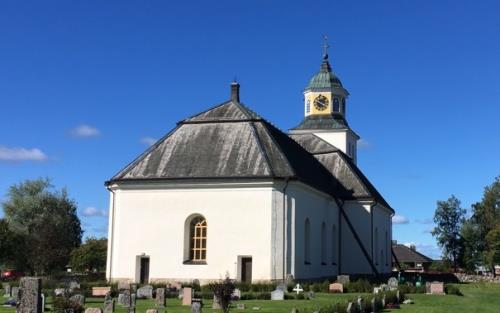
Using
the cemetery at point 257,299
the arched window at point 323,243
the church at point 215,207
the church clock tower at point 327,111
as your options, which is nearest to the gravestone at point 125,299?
the cemetery at point 257,299

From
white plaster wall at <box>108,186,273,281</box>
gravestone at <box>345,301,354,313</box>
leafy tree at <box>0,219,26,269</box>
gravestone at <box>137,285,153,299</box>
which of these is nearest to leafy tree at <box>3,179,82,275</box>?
leafy tree at <box>0,219,26,269</box>

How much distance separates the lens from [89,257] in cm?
7875

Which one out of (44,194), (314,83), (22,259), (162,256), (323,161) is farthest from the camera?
(44,194)

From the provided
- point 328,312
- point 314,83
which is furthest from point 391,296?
point 314,83

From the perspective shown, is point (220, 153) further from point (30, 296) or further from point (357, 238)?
point (30, 296)

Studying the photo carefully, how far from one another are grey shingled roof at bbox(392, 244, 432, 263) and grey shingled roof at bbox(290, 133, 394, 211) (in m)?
40.9

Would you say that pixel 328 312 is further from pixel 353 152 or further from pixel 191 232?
pixel 353 152

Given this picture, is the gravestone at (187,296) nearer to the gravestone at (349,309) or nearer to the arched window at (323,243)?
the gravestone at (349,309)

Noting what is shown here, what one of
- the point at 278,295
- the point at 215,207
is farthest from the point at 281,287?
the point at 215,207

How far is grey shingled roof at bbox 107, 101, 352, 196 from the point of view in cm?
3956

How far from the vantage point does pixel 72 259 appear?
79.5 m

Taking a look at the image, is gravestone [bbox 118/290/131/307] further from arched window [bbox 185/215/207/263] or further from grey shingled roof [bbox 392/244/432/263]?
grey shingled roof [bbox 392/244/432/263]

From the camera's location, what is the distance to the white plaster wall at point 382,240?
5772 centimetres

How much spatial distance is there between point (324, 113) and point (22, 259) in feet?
106
